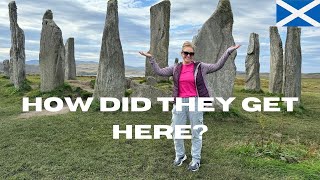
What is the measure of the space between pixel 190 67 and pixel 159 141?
11.2ft

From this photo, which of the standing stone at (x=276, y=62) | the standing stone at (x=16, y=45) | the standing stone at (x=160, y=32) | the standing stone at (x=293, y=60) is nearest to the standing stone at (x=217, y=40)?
the standing stone at (x=293, y=60)

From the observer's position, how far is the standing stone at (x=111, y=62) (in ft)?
54.0

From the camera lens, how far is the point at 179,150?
9.43 m

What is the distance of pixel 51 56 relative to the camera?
66.9 feet

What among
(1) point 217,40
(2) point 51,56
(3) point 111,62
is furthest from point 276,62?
(2) point 51,56

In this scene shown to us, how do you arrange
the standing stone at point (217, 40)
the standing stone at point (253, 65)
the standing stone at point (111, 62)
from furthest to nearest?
the standing stone at point (253, 65) → the standing stone at point (217, 40) → the standing stone at point (111, 62)

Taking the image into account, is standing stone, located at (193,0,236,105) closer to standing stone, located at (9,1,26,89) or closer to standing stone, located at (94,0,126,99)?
standing stone, located at (94,0,126,99)

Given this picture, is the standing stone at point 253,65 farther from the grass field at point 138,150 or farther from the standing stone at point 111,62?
the standing stone at point 111,62

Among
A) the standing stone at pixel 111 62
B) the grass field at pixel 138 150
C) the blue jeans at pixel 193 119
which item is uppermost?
the standing stone at pixel 111 62

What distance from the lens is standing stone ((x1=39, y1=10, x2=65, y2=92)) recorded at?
66.9 feet

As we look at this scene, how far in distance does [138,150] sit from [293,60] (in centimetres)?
1142

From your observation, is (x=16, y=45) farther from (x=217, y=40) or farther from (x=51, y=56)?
(x=217, y=40)

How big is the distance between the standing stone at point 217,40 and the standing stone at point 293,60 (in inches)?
158

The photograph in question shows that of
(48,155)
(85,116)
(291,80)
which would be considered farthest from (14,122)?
(291,80)
